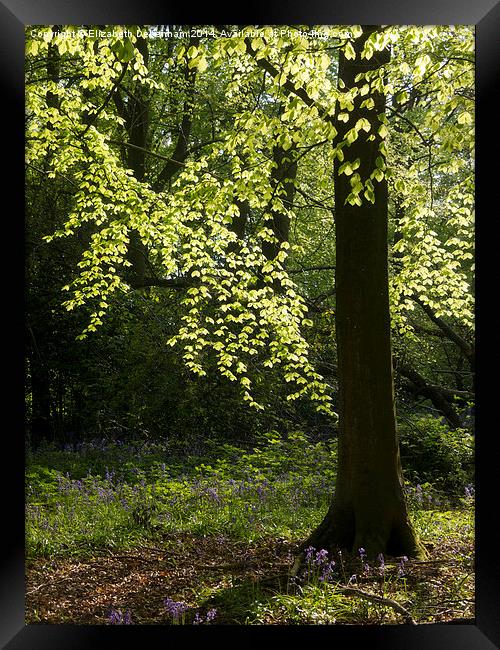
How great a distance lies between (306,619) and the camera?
14.5 feet

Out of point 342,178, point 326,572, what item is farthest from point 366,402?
point 342,178

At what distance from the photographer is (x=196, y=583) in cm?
529

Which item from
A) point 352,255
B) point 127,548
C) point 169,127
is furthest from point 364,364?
point 169,127

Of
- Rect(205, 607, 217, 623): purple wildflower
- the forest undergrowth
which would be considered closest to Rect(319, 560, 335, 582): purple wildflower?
the forest undergrowth

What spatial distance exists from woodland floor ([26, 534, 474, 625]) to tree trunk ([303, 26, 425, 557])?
12.5 inches

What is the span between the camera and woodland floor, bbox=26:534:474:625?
15.3ft

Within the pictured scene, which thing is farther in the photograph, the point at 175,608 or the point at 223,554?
the point at 223,554

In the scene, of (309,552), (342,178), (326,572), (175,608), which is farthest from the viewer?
(342,178)

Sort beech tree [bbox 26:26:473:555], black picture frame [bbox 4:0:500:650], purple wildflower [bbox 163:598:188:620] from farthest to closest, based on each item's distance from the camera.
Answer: beech tree [bbox 26:26:473:555], purple wildflower [bbox 163:598:188:620], black picture frame [bbox 4:0:500:650]

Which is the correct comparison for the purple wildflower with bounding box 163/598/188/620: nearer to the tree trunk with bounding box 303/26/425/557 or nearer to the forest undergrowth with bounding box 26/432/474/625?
the forest undergrowth with bounding box 26/432/474/625
